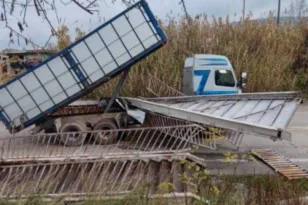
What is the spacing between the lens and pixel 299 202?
3900mm

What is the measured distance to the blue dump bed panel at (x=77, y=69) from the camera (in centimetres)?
1060

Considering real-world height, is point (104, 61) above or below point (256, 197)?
above

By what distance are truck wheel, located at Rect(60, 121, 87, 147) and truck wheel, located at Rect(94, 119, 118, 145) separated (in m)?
0.35

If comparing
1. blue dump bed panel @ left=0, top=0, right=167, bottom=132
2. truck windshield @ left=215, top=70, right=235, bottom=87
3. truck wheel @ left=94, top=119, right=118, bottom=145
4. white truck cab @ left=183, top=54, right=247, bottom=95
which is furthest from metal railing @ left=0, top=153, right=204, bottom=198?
truck windshield @ left=215, top=70, right=235, bottom=87

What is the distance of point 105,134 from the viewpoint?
10102mm

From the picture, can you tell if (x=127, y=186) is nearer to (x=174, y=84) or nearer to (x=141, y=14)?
(x=141, y=14)

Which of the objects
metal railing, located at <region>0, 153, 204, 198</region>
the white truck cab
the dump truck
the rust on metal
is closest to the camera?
metal railing, located at <region>0, 153, 204, 198</region>

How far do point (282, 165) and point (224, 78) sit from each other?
5.01m

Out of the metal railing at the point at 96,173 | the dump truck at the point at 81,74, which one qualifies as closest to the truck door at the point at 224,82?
the dump truck at the point at 81,74

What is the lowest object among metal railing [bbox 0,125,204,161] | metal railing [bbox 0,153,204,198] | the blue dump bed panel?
metal railing [bbox 0,125,204,161]

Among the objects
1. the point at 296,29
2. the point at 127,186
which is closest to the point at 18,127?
the point at 127,186

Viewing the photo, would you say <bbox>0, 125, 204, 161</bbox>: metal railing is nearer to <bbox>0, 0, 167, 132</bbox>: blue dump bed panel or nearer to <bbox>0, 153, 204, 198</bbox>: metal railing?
<bbox>0, 0, 167, 132</bbox>: blue dump bed panel

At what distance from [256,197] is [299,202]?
1.27 feet

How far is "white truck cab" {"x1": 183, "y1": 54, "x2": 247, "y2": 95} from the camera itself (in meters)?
12.2
